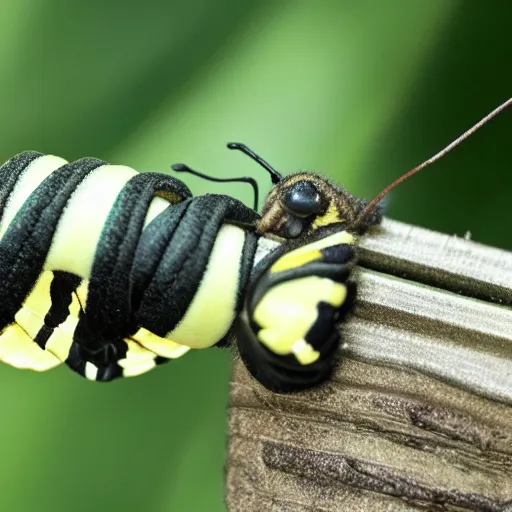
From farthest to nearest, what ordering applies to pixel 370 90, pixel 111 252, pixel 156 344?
Answer: pixel 370 90
pixel 156 344
pixel 111 252

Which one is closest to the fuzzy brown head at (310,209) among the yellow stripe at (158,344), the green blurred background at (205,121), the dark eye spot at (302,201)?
the dark eye spot at (302,201)

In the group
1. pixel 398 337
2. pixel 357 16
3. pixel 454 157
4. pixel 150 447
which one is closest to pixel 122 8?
pixel 357 16

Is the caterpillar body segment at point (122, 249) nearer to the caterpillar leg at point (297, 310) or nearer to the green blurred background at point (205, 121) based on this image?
the caterpillar leg at point (297, 310)

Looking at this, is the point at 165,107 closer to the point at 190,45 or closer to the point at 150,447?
the point at 190,45

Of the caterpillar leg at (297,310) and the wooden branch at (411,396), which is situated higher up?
the caterpillar leg at (297,310)

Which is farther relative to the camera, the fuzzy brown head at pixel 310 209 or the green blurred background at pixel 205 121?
the green blurred background at pixel 205 121

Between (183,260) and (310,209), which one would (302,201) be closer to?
(310,209)
